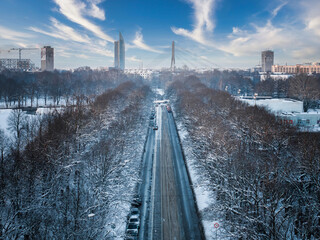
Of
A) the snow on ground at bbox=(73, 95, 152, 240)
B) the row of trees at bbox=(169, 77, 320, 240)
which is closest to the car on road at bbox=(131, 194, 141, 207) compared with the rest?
the snow on ground at bbox=(73, 95, 152, 240)

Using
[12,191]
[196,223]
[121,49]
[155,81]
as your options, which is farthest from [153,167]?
[121,49]

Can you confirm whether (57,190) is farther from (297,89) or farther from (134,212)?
(297,89)

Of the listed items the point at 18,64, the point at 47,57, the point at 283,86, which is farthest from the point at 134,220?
the point at 18,64

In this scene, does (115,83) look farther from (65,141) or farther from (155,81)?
(65,141)

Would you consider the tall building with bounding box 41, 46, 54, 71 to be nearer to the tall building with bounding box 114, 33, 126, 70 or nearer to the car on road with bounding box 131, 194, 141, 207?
the tall building with bounding box 114, 33, 126, 70

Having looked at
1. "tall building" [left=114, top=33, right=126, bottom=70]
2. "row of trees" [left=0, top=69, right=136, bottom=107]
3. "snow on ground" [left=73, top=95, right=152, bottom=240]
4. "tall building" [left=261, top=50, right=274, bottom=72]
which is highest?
"tall building" [left=114, top=33, right=126, bottom=70]

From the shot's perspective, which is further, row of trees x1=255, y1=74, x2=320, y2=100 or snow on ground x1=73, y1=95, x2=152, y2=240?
row of trees x1=255, y1=74, x2=320, y2=100
